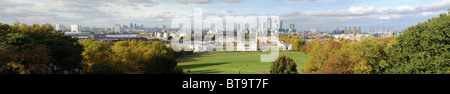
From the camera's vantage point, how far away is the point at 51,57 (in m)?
→ 17.3

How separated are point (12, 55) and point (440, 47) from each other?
22929 mm

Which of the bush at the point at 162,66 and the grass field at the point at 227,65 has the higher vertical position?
the bush at the point at 162,66

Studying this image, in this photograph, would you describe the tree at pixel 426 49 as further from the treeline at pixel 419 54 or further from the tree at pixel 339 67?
the tree at pixel 339 67

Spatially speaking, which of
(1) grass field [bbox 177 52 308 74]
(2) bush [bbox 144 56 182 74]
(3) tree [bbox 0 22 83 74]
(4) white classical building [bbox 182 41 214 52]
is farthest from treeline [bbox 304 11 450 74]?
(4) white classical building [bbox 182 41 214 52]

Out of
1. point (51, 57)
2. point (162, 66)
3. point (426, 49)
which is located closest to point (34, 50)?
point (51, 57)

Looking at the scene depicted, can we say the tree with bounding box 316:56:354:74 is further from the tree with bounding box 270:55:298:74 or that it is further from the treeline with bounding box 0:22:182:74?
the treeline with bounding box 0:22:182:74

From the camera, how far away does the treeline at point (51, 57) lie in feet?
49.0

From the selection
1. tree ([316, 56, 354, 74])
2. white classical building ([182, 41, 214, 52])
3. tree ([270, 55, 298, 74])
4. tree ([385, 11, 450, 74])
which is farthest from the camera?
white classical building ([182, 41, 214, 52])

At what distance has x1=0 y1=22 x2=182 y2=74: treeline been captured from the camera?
49.0ft

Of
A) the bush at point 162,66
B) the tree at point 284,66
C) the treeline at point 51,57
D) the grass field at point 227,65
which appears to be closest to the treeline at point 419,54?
the tree at point 284,66

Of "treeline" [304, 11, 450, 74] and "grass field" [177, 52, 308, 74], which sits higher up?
"treeline" [304, 11, 450, 74]

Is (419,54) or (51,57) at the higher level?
(419,54)

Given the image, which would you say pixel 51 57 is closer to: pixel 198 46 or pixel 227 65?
pixel 227 65
